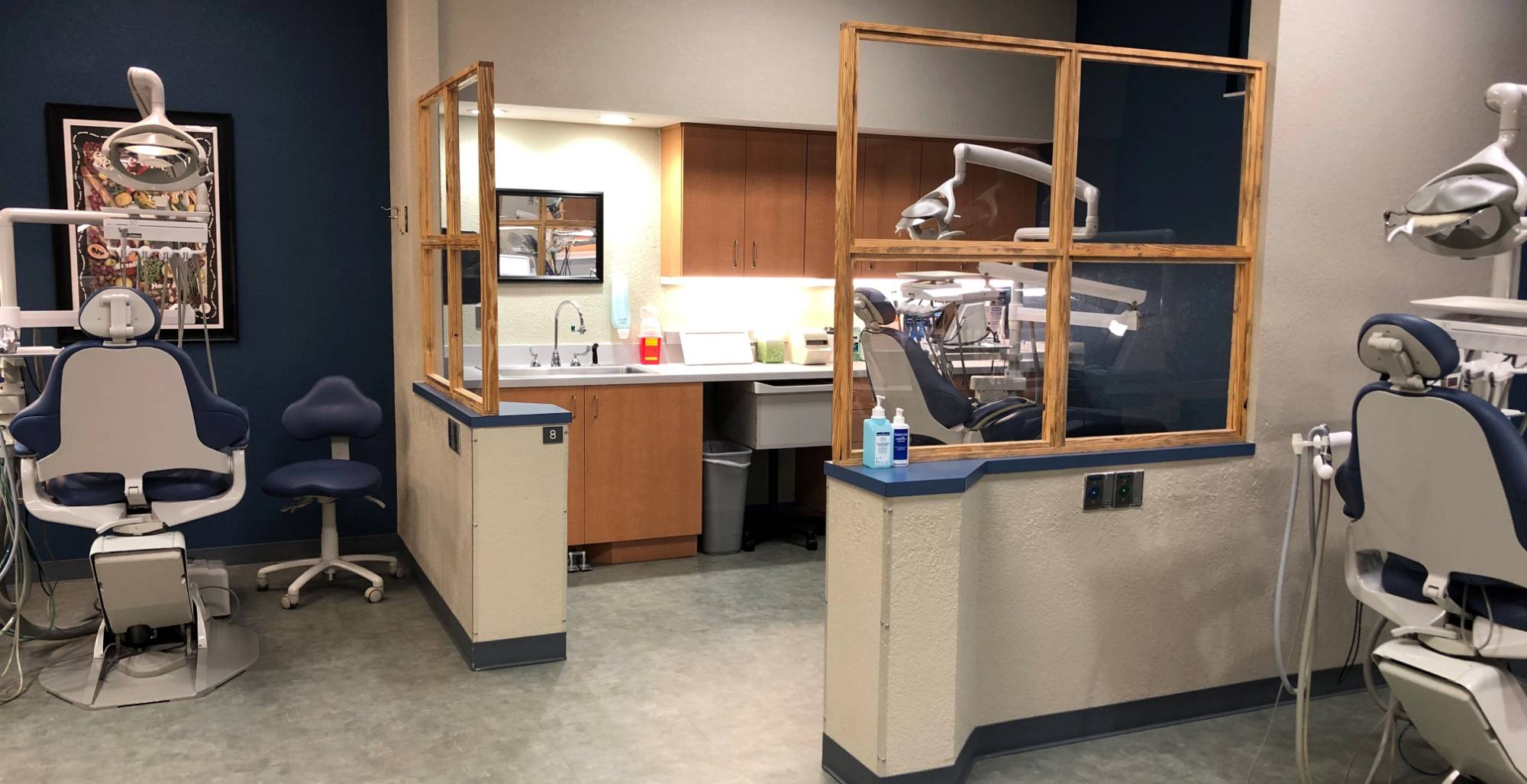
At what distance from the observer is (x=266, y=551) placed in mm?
5199

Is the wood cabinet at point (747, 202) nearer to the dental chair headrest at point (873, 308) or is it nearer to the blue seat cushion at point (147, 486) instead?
the dental chair headrest at point (873, 308)

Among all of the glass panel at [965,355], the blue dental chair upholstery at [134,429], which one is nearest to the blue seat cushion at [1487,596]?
the glass panel at [965,355]

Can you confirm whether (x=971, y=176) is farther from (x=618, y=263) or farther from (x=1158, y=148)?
(x=618, y=263)

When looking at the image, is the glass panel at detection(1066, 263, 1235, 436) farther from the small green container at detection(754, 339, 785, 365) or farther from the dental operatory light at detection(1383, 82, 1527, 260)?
the small green container at detection(754, 339, 785, 365)

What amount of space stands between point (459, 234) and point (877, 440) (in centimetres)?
193

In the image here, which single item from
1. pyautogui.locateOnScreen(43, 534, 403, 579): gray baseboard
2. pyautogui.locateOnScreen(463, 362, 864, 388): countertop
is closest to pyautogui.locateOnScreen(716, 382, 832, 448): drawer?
pyautogui.locateOnScreen(463, 362, 864, 388): countertop

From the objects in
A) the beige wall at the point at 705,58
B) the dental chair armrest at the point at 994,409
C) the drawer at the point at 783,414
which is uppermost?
the beige wall at the point at 705,58

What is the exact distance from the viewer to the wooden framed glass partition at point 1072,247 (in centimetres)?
291

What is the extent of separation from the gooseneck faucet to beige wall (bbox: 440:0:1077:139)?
39.5 inches

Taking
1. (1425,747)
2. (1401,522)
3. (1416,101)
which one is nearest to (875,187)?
(1401,522)

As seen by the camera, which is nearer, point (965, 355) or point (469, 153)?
point (965, 355)

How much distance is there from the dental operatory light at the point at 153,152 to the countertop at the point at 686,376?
4.92 feet

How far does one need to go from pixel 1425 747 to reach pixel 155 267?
506cm

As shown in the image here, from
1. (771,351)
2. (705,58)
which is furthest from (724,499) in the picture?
(705,58)
